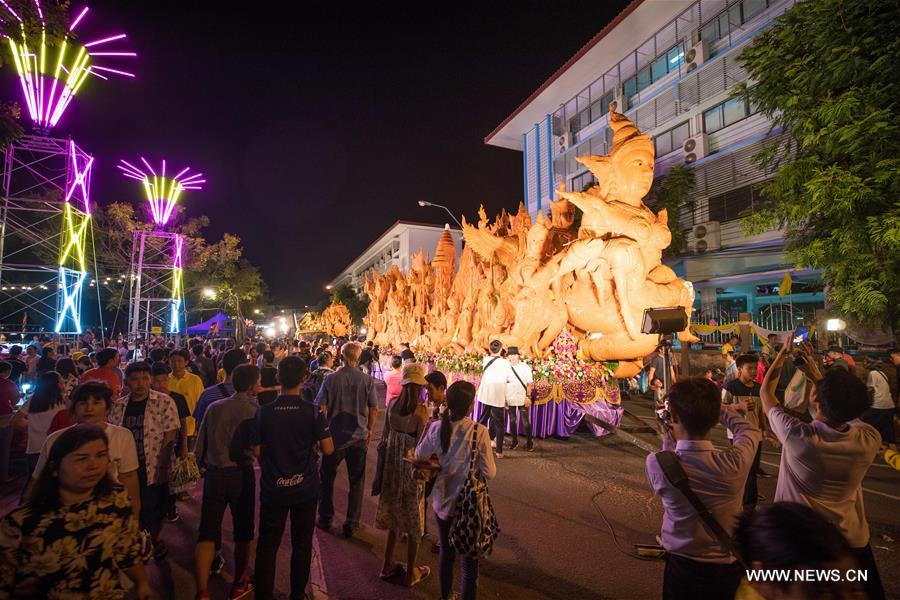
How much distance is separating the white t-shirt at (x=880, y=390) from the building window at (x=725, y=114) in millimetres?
14845

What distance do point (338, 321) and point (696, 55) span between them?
98.3 ft

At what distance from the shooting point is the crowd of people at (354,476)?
1738 mm

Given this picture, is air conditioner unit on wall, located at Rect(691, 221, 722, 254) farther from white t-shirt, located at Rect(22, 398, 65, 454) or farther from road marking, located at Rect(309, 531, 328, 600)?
white t-shirt, located at Rect(22, 398, 65, 454)

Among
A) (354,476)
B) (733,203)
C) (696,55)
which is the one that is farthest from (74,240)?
(696,55)

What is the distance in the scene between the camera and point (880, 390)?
666 cm

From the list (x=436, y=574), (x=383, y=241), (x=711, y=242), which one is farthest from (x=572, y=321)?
(x=383, y=241)

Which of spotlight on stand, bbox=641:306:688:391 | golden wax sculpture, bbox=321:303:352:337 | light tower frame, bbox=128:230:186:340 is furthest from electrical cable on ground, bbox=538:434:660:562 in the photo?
golden wax sculpture, bbox=321:303:352:337

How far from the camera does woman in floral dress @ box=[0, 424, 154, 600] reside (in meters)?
1.68

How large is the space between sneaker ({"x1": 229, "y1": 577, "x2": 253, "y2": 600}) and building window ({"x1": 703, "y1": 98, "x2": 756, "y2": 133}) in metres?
21.6

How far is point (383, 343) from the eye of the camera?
83.9ft

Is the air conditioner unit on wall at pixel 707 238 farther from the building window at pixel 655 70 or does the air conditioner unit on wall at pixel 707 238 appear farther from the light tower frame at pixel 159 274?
the light tower frame at pixel 159 274

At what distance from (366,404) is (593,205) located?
7.21m

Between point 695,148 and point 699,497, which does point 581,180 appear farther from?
point 699,497

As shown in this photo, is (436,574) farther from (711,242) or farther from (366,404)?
(711,242)
